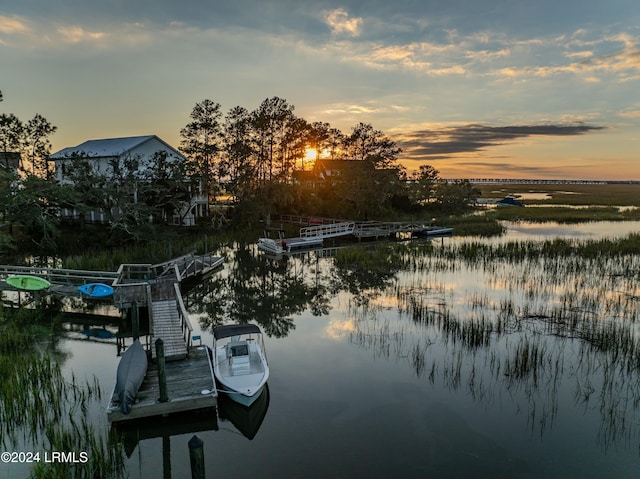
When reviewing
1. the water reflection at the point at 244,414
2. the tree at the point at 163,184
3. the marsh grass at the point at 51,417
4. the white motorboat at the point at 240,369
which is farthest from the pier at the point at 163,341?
the tree at the point at 163,184

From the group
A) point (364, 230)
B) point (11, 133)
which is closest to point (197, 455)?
point (364, 230)

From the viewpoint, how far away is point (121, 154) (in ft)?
148

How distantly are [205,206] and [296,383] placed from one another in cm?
4515

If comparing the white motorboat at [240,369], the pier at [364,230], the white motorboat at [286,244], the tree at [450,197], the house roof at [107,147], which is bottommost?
the white motorboat at [240,369]

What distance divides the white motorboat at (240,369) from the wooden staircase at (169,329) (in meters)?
1.36

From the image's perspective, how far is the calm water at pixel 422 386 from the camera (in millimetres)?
10188

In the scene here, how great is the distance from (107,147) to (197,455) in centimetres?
4957

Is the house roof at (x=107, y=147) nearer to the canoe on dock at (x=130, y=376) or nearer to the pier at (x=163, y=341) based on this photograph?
the pier at (x=163, y=341)

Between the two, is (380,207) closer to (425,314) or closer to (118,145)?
(118,145)

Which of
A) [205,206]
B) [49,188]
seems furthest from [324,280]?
[205,206]

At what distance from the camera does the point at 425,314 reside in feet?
68.2

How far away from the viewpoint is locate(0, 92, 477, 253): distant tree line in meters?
38.1

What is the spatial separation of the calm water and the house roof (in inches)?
1119

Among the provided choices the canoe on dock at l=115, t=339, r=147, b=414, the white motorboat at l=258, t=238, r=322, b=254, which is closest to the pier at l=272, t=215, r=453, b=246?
the white motorboat at l=258, t=238, r=322, b=254
